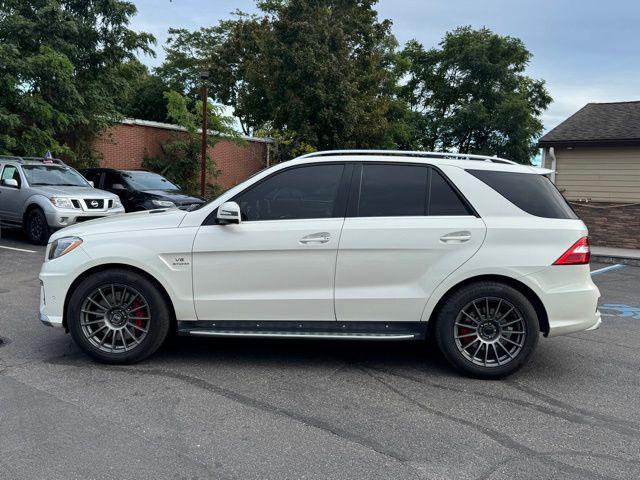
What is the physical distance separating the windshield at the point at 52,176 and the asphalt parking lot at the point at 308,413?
7745mm

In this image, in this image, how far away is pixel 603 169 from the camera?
16.9 m

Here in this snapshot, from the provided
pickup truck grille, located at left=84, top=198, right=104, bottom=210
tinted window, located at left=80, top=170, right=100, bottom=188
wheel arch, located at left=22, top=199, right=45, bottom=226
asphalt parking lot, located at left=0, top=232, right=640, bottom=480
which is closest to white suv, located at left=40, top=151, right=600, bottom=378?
asphalt parking lot, located at left=0, top=232, right=640, bottom=480

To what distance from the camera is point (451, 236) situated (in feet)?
15.1

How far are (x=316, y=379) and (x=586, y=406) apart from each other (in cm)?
201

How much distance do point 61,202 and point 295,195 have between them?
8.53 metres

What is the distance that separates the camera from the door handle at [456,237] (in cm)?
461

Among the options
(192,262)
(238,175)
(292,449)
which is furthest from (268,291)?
(238,175)

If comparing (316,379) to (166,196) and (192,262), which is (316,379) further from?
(166,196)

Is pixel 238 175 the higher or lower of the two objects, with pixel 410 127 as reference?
lower

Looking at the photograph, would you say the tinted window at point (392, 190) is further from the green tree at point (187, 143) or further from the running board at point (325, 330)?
the green tree at point (187, 143)

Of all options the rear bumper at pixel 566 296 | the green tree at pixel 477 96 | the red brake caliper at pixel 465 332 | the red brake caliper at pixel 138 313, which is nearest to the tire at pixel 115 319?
the red brake caliper at pixel 138 313

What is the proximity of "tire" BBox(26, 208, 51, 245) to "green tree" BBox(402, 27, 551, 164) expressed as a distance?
26.0 metres

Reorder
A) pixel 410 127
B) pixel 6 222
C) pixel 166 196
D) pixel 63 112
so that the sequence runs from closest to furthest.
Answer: pixel 6 222
pixel 166 196
pixel 63 112
pixel 410 127

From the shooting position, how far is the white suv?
15.1 feet
